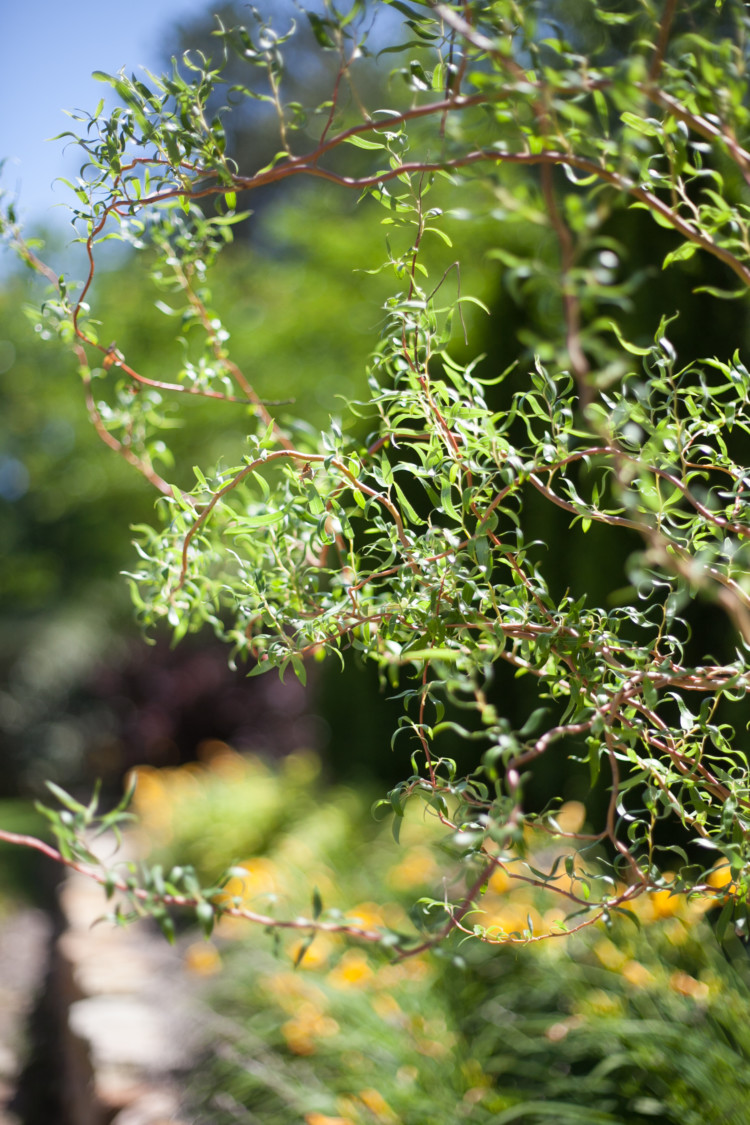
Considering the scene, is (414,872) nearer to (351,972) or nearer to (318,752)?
(351,972)

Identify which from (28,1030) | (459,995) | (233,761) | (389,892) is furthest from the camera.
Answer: (233,761)

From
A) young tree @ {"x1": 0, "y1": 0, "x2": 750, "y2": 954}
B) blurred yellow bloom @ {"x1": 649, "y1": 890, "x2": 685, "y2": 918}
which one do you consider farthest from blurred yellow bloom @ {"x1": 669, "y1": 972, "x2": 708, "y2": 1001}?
young tree @ {"x1": 0, "y1": 0, "x2": 750, "y2": 954}

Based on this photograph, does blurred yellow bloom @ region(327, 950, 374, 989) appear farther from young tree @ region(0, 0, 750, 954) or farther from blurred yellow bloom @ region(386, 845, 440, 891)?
young tree @ region(0, 0, 750, 954)

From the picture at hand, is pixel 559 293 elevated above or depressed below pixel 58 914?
above

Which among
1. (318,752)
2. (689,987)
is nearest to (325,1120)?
(689,987)

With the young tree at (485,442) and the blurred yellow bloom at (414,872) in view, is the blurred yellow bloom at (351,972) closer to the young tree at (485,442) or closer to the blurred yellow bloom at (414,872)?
the blurred yellow bloom at (414,872)

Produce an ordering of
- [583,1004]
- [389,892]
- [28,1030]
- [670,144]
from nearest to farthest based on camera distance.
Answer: [670,144] → [583,1004] → [389,892] → [28,1030]

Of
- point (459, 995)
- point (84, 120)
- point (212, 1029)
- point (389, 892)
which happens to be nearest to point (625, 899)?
point (84, 120)

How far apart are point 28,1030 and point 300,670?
324 centimetres

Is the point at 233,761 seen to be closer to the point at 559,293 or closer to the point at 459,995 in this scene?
the point at 459,995

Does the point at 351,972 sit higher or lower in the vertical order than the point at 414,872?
higher

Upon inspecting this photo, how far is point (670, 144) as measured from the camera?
605 millimetres

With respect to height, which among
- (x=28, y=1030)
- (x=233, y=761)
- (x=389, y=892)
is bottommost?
(x=233, y=761)

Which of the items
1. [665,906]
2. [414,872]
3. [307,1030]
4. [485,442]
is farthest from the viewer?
[414,872]
